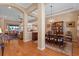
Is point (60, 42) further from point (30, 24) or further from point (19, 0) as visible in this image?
point (19, 0)

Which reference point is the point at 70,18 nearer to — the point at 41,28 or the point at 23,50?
the point at 41,28

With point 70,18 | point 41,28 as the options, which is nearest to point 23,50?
point 41,28

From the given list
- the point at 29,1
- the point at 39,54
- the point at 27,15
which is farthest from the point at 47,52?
the point at 29,1

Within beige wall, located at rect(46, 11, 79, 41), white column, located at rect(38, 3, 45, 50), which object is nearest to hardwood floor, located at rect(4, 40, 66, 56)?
white column, located at rect(38, 3, 45, 50)

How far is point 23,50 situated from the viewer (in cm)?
239

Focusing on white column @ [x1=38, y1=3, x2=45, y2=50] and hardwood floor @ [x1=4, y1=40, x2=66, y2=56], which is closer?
hardwood floor @ [x1=4, y1=40, x2=66, y2=56]

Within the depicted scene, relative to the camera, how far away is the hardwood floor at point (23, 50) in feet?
7.55

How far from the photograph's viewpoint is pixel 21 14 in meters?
2.50

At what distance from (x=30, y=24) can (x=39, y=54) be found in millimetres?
748

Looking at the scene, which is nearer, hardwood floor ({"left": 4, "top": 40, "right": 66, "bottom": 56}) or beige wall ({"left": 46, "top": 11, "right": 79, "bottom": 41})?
hardwood floor ({"left": 4, "top": 40, "right": 66, "bottom": 56})

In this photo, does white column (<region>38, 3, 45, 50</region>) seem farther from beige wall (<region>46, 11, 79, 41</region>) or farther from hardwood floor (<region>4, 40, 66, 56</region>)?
beige wall (<region>46, 11, 79, 41</region>)

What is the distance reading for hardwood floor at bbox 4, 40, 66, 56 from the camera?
230cm

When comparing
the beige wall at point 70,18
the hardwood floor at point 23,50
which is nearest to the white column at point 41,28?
the hardwood floor at point 23,50

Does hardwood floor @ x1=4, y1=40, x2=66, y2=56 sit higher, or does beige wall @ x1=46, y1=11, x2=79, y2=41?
beige wall @ x1=46, y1=11, x2=79, y2=41
